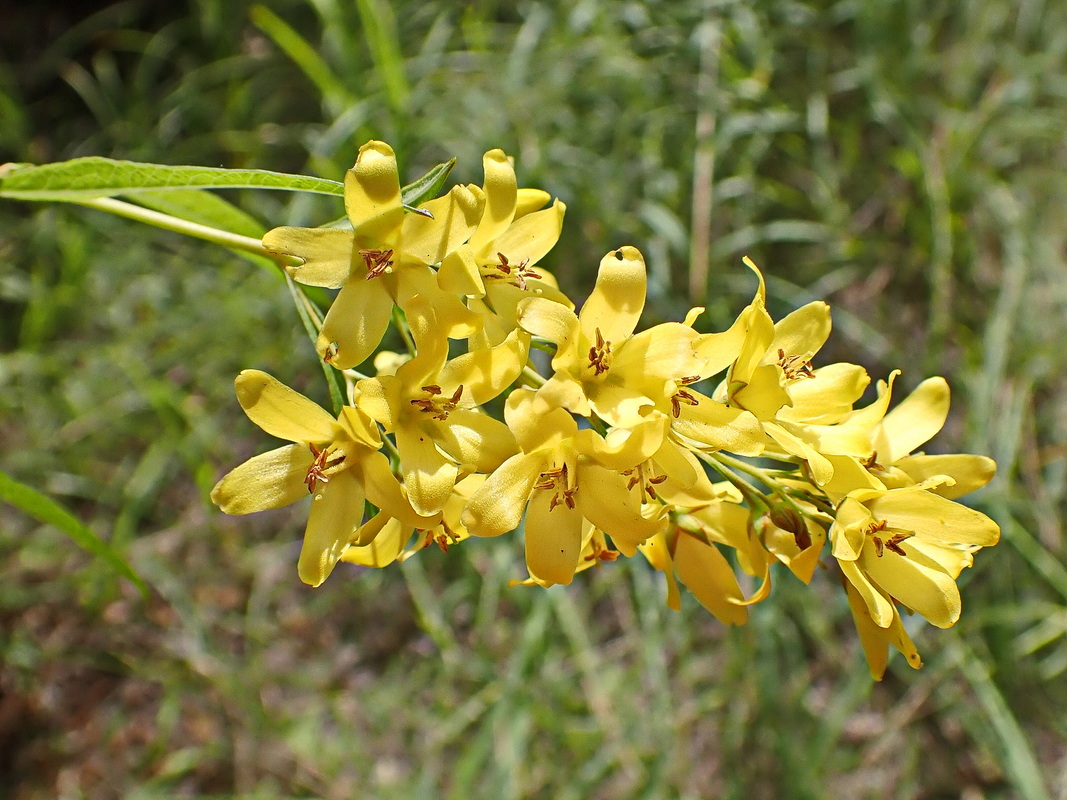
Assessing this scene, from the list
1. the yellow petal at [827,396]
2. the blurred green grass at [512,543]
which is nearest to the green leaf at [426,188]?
the yellow petal at [827,396]

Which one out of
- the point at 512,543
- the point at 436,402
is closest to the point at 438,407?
the point at 436,402

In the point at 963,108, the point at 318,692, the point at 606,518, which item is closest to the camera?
the point at 606,518

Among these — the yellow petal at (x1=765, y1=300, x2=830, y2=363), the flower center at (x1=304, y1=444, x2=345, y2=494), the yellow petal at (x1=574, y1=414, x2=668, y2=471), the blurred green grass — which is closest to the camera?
the yellow petal at (x1=574, y1=414, x2=668, y2=471)

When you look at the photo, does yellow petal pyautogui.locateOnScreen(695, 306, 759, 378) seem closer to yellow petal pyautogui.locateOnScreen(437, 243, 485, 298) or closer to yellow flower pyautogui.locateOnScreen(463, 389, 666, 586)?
yellow flower pyautogui.locateOnScreen(463, 389, 666, 586)

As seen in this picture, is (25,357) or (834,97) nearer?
(25,357)

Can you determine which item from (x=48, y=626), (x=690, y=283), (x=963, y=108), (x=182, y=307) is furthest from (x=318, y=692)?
(x=963, y=108)

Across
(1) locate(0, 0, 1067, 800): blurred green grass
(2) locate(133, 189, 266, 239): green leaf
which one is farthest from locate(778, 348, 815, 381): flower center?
(1) locate(0, 0, 1067, 800): blurred green grass

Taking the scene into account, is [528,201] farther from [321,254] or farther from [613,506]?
[613,506]

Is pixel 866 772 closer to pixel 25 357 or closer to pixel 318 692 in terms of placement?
pixel 318 692
